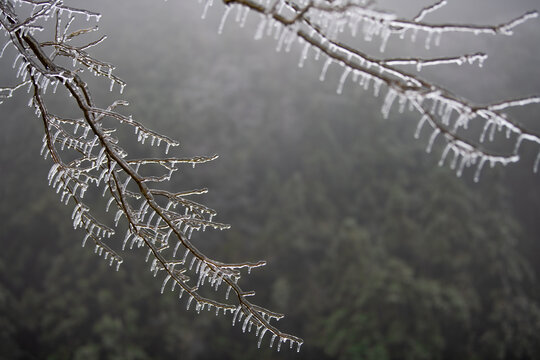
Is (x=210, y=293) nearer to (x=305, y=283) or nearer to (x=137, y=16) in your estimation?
(x=305, y=283)

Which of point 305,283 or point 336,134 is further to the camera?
point 336,134

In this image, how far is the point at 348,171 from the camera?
686 cm

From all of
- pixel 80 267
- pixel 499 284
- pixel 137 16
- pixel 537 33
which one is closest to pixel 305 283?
pixel 499 284

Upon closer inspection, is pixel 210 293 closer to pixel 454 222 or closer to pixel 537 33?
pixel 454 222

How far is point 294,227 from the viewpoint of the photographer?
6.09 metres

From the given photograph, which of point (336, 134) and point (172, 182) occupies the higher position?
point (336, 134)

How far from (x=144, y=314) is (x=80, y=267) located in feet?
3.77

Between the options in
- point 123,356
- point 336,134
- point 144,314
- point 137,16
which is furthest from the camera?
point 137,16

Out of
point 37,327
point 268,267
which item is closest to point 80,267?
point 37,327

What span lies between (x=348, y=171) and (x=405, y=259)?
6.09 feet

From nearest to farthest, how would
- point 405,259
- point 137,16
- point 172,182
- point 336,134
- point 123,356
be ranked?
point 123,356 → point 405,259 → point 172,182 → point 336,134 → point 137,16

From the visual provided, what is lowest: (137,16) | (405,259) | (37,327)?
(37,327)

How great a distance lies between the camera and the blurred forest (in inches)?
193

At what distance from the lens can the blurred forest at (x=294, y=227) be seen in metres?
4.91
